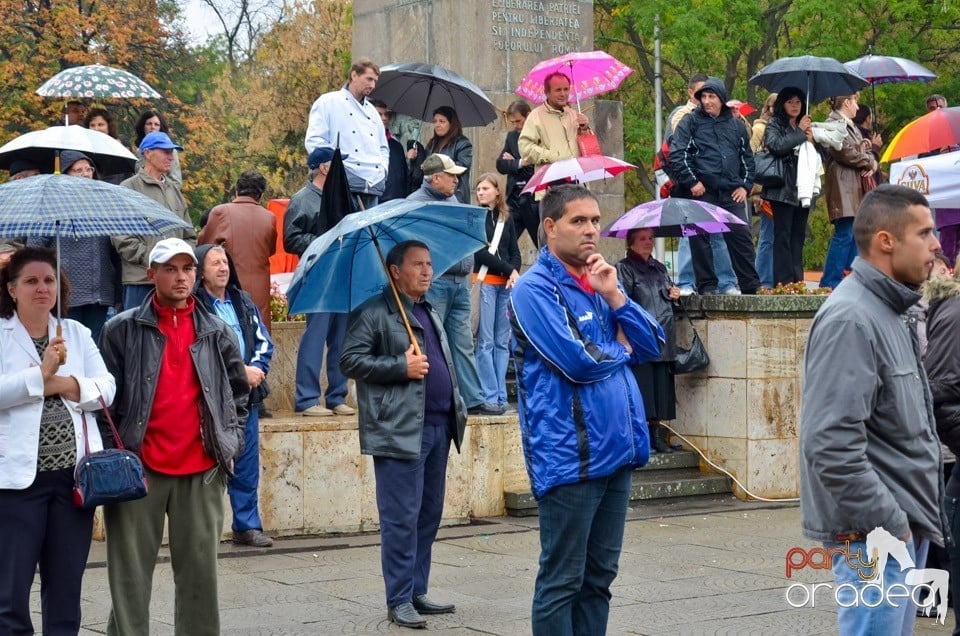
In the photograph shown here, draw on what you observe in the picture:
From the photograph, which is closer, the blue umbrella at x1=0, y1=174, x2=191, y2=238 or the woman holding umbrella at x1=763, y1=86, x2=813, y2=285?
the blue umbrella at x1=0, y1=174, x2=191, y2=238

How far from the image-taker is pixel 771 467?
12.2 metres

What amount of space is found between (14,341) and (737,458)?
24.8ft

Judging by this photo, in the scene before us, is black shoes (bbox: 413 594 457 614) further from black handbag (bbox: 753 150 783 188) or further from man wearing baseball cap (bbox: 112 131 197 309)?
black handbag (bbox: 753 150 783 188)

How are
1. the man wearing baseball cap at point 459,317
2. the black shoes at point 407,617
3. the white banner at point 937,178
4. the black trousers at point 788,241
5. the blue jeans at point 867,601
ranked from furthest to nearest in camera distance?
the black trousers at point 788,241
the white banner at point 937,178
the man wearing baseball cap at point 459,317
the black shoes at point 407,617
the blue jeans at point 867,601

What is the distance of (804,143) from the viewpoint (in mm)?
13391

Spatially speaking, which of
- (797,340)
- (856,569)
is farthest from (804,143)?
(856,569)

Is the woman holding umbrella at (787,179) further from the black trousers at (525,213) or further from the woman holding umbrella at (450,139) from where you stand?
the woman holding umbrella at (450,139)

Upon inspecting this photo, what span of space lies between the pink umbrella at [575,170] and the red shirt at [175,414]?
230 inches

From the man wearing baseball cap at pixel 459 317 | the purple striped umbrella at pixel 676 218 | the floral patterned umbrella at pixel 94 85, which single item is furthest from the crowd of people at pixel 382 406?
the floral patterned umbrella at pixel 94 85

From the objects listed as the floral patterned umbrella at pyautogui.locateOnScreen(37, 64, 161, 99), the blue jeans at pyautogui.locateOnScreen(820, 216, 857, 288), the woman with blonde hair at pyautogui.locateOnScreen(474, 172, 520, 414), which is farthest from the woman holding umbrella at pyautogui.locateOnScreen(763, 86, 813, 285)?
the floral patterned umbrella at pyautogui.locateOnScreen(37, 64, 161, 99)

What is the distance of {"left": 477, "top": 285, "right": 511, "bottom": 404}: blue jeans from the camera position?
38.2 feet

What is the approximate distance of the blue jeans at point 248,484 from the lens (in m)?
9.53

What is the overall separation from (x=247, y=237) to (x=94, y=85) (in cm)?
285

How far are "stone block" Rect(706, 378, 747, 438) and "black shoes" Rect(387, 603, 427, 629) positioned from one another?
541 cm
